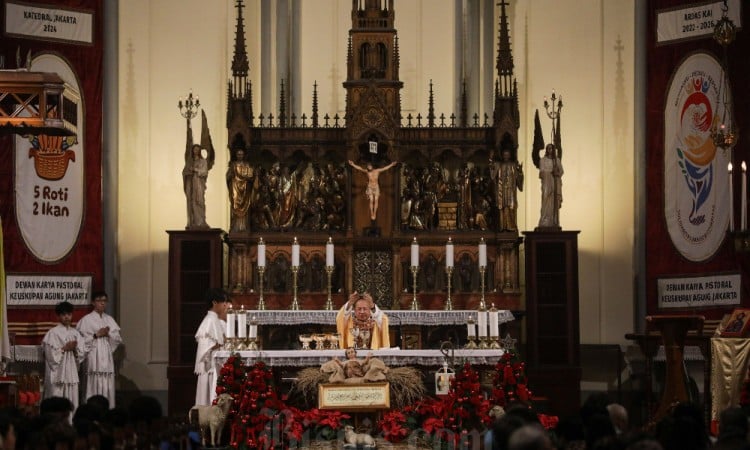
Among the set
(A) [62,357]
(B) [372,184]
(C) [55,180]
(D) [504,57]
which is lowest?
(A) [62,357]

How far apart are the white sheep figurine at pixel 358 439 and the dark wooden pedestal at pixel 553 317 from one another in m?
5.62

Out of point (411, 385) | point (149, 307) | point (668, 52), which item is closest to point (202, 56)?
point (149, 307)

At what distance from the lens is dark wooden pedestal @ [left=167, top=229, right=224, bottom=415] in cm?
1820

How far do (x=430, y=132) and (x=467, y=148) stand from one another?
0.57m

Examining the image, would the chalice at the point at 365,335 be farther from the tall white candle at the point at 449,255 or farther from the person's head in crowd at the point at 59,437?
the person's head in crowd at the point at 59,437

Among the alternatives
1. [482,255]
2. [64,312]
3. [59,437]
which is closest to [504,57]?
[482,255]

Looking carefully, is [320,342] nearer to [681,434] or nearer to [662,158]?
[662,158]

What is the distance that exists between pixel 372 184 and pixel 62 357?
15.6 ft

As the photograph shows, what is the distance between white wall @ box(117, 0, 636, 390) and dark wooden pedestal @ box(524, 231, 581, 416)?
1526 millimetres

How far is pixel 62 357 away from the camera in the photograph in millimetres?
17609

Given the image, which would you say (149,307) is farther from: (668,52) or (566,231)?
(668,52)

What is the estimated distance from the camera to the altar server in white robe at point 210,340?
16.3 meters

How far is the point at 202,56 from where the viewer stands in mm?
20375

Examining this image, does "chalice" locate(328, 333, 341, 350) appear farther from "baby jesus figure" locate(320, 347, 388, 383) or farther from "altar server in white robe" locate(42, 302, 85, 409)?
"altar server in white robe" locate(42, 302, 85, 409)
